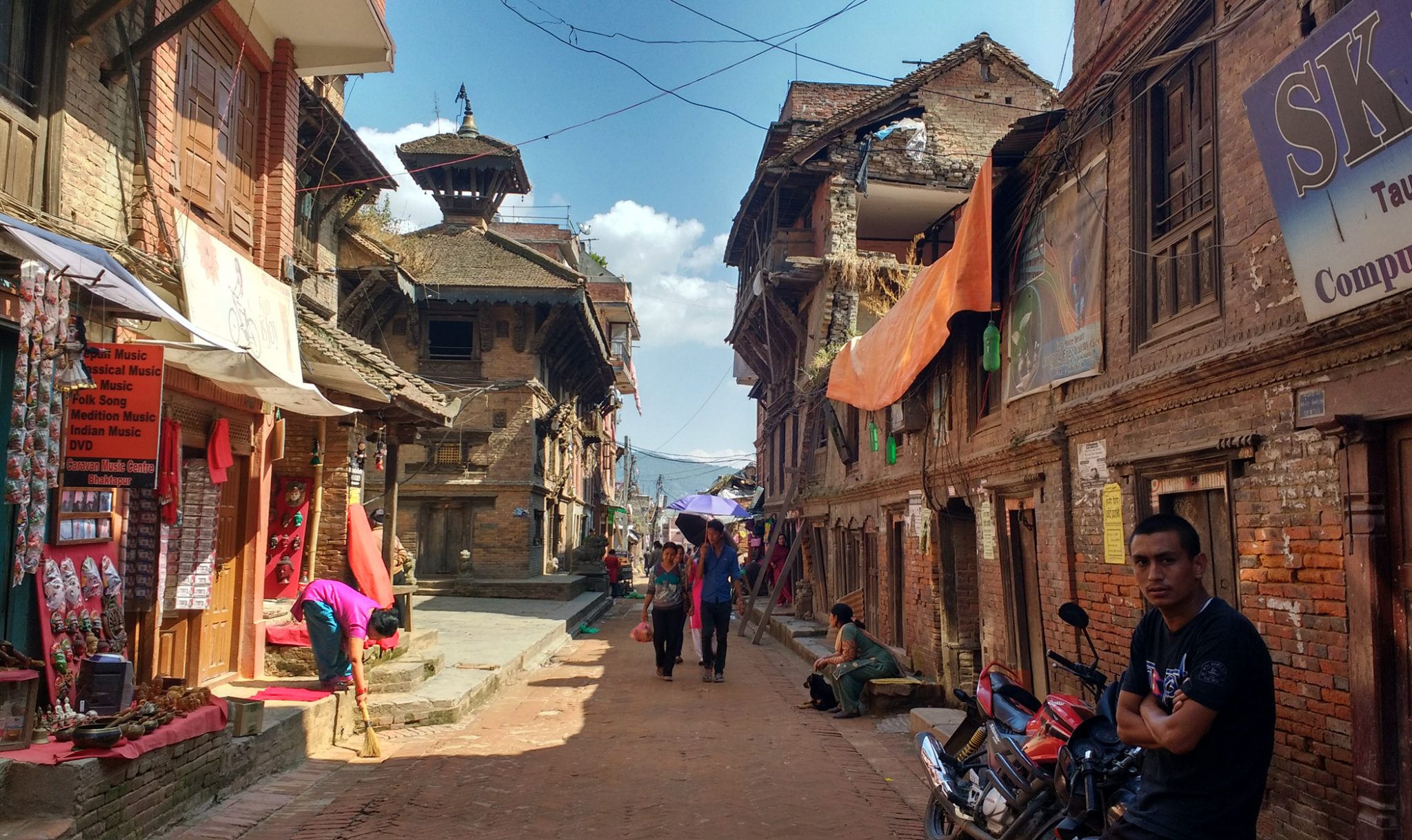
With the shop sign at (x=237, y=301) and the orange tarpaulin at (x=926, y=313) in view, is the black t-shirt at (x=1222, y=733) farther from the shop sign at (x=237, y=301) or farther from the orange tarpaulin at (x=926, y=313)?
the shop sign at (x=237, y=301)

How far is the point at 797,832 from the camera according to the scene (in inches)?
247

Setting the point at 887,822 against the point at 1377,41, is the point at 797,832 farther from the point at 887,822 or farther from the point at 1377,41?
the point at 1377,41

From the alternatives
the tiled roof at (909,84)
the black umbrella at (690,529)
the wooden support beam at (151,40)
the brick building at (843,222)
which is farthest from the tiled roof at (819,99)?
the wooden support beam at (151,40)

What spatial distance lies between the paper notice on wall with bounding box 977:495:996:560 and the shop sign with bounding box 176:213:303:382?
7.02 meters

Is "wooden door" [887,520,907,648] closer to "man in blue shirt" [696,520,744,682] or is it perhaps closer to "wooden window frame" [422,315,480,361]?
"man in blue shirt" [696,520,744,682]

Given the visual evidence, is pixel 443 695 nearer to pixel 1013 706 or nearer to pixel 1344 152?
pixel 1013 706

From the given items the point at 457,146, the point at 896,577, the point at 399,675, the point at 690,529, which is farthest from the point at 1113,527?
the point at 457,146

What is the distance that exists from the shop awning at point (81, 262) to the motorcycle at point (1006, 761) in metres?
5.39

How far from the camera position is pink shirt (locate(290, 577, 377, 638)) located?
8.53 metres

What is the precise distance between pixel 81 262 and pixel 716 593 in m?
8.94

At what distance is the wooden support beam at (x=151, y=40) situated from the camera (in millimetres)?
7723

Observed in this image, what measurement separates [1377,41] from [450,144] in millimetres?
28374

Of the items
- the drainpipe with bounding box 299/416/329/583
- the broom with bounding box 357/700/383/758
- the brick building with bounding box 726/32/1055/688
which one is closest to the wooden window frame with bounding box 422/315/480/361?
the brick building with bounding box 726/32/1055/688

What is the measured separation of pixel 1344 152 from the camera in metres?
4.84
